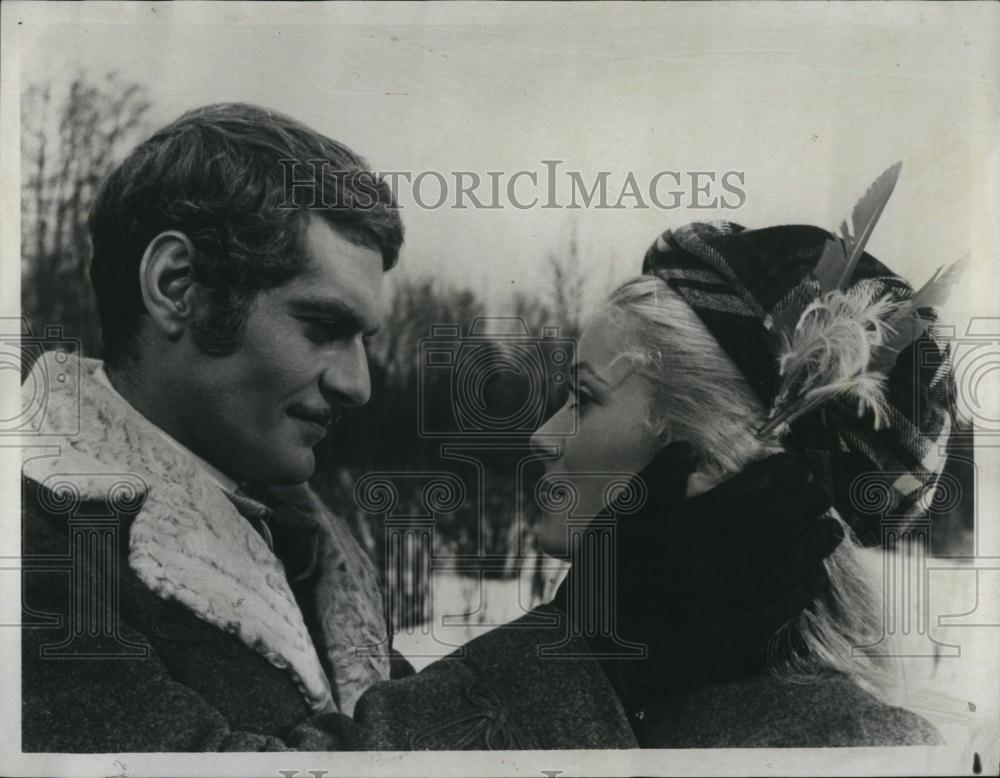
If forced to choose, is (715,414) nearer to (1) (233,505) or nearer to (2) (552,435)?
(2) (552,435)

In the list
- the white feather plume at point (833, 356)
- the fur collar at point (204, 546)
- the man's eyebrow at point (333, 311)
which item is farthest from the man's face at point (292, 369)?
the white feather plume at point (833, 356)

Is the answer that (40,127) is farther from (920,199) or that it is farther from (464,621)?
(920,199)

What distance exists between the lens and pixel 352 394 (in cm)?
306

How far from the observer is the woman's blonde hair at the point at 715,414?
3039mm

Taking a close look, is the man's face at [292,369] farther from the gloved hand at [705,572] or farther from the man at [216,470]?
the gloved hand at [705,572]

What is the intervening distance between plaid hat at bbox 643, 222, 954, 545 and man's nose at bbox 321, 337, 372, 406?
88 cm

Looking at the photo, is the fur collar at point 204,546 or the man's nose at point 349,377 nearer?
the fur collar at point 204,546

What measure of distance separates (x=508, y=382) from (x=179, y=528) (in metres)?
1.02

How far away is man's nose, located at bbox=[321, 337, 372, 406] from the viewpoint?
3041mm

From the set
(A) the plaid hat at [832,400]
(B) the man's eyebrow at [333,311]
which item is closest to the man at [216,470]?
(B) the man's eyebrow at [333,311]

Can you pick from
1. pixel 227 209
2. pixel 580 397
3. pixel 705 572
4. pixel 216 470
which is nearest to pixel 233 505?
pixel 216 470

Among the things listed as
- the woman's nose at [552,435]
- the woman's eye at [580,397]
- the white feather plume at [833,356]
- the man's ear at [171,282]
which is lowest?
the woman's nose at [552,435]

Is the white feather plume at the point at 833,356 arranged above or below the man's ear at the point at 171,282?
below

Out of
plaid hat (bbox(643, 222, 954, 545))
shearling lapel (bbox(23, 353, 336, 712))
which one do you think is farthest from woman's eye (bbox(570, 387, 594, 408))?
shearling lapel (bbox(23, 353, 336, 712))
